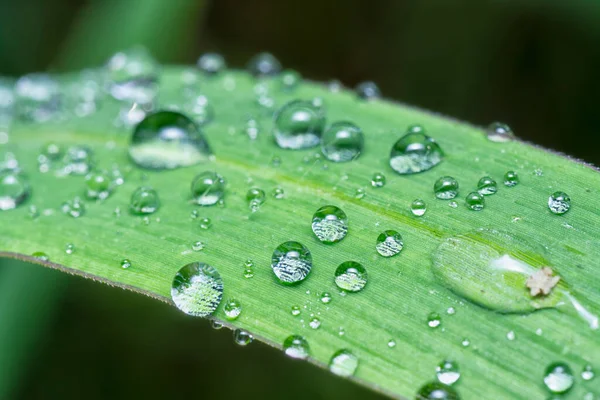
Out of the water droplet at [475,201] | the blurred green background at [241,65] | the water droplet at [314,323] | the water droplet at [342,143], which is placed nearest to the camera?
the water droplet at [314,323]

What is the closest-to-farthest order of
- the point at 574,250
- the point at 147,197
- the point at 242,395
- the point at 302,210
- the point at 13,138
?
the point at 574,250, the point at 302,210, the point at 147,197, the point at 13,138, the point at 242,395

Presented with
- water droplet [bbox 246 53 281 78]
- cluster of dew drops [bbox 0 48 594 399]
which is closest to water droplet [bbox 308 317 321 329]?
cluster of dew drops [bbox 0 48 594 399]

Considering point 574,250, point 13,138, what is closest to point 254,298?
point 574,250

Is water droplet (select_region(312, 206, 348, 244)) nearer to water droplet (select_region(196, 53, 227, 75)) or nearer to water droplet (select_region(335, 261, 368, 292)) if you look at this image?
water droplet (select_region(335, 261, 368, 292))

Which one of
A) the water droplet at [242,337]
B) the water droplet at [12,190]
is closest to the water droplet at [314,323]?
the water droplet at [242,337]

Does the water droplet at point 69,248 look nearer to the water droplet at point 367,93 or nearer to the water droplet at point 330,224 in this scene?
the water droplet at point 330,224

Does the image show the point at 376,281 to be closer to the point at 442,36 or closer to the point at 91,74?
the point at 91,74
